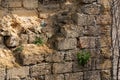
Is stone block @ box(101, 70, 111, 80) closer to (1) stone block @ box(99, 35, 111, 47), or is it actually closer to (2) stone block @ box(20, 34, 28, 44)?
(1) stone block @ box(99, 35, 111, 47)

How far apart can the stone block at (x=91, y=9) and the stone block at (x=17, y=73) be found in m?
1.65

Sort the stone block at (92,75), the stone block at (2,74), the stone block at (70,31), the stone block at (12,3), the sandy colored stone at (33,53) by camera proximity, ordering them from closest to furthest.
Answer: the stone block at (2,74) < the sandy colored stone at (33,53) < the stone block at (12,3) < the stone block at (70,31) < the stone block at (92,75)

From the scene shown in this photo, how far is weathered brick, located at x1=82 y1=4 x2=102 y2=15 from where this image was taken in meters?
7.59

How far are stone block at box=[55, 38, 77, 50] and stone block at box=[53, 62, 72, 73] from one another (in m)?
0.31

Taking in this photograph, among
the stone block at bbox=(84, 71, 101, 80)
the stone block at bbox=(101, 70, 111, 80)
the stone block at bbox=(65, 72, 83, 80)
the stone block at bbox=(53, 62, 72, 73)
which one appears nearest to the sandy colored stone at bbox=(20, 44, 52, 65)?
the stone block at bbox=(53, 62, 72, 73)

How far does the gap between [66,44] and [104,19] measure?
1.00 meters

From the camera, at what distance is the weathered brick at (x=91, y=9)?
7.59 meters

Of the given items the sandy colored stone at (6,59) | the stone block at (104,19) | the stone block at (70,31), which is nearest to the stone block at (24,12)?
the stone block at (70,31)

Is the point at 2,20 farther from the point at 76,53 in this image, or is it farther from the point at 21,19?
the point at 76,53

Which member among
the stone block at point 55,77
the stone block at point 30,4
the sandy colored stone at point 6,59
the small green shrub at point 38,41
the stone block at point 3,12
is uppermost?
the stone block at point 30,4

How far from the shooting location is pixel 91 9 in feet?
25.1

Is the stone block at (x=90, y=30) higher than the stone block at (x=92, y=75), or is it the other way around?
the stone block at (x=90, y=30)

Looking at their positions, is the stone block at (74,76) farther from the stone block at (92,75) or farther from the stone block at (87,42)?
the stone block at (87,42)

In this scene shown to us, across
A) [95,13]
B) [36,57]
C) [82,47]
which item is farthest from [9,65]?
[95,13]
